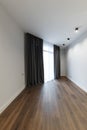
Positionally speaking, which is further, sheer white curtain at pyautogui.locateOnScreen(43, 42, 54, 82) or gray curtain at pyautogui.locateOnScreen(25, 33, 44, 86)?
sheer white curtain at pyautogui.locateOnScreen(43, 42, 54, 82)

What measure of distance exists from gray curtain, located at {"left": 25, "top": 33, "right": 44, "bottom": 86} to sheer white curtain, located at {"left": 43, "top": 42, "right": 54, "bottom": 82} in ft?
2.39

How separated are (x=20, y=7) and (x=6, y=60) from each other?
1.37m

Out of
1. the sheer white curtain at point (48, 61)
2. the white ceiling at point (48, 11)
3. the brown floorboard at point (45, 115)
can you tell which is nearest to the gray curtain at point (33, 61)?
the sheer white curtain at point (48, 61)

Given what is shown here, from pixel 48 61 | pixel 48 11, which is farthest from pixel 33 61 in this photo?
pixel 48 11

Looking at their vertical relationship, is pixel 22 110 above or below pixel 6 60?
below

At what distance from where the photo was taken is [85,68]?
4668 mm

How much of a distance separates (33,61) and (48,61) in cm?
194

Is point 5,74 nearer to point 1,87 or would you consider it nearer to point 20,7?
point 1,87

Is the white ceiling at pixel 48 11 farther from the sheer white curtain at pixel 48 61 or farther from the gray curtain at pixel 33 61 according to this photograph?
the sheer white curtain at pixel 48 61

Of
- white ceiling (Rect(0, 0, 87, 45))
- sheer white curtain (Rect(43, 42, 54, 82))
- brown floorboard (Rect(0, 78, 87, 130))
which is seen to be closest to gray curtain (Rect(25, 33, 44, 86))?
sheer white curtain (Rect(43, 42, 54, 82))

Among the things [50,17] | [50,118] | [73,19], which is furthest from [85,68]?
[50,118]

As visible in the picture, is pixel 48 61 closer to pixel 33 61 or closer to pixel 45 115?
pixel 33 61

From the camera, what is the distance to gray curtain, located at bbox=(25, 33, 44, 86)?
5535 millimetres

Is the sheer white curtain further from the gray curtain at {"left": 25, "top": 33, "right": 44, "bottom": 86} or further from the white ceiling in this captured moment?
the white ceiling
